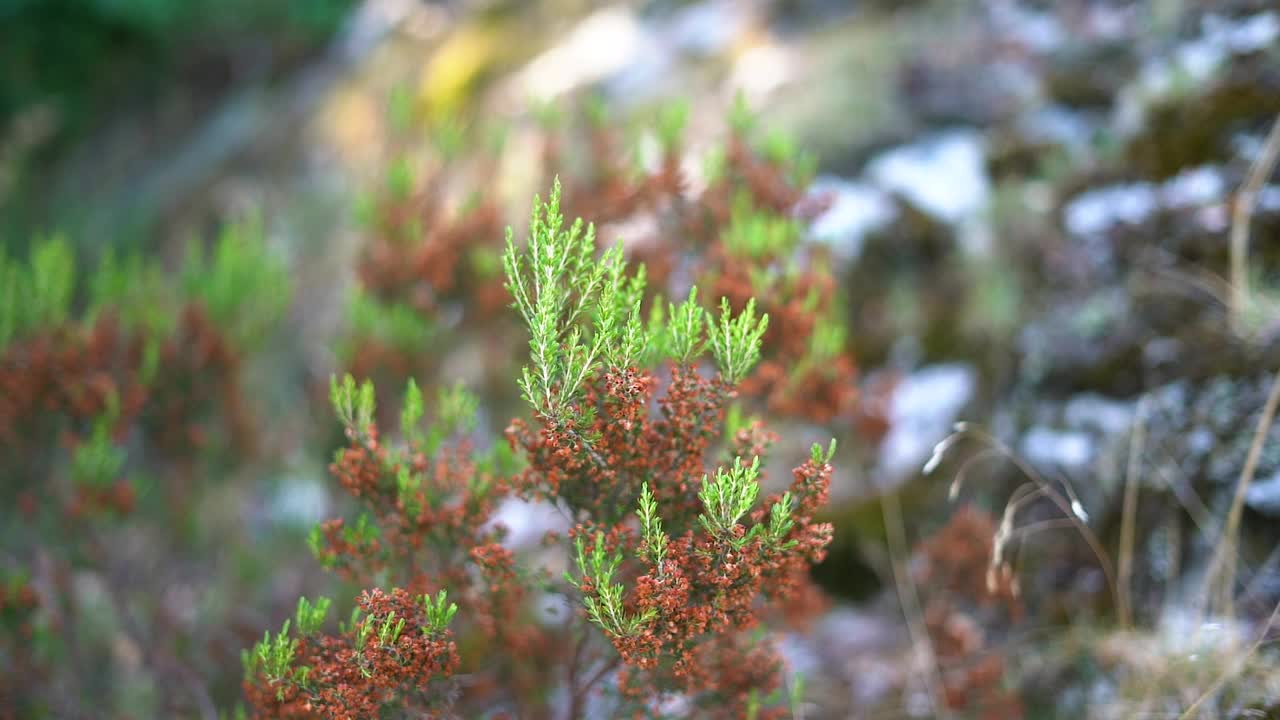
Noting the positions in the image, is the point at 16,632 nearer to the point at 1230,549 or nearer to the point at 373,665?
the point at 373,665

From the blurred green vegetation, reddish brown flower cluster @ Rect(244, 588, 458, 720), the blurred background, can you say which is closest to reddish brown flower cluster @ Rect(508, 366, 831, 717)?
reddish brown flower cluster @ Rect(244, 588, 458, 720)

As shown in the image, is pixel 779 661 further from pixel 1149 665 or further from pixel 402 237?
pixel 402 237

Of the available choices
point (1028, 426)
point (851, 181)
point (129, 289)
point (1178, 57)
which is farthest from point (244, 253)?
point (1178, 57)

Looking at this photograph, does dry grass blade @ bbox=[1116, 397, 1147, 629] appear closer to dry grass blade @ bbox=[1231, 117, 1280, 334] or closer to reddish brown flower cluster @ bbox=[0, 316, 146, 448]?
dry grass blade @ bbox=[1231, 117, 1280, 334]

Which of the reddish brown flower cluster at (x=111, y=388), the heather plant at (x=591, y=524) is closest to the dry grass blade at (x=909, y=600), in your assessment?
the heather plant at (x=591, y=524)

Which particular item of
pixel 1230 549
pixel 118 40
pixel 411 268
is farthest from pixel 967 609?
pixel 118 40

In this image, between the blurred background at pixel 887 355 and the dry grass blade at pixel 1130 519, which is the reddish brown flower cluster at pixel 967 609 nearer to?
the blurred background at pixel 887 355

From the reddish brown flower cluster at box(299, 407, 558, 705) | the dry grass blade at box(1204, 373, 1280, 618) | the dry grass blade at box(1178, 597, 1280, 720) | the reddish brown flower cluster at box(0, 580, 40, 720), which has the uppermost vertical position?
the reddish brown flower cluster at box(0, 580, 40, 720)

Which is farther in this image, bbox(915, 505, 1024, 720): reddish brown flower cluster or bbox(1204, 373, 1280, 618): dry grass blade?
bbox(915, 505, 1024, 720): reddish brown flower cluster
